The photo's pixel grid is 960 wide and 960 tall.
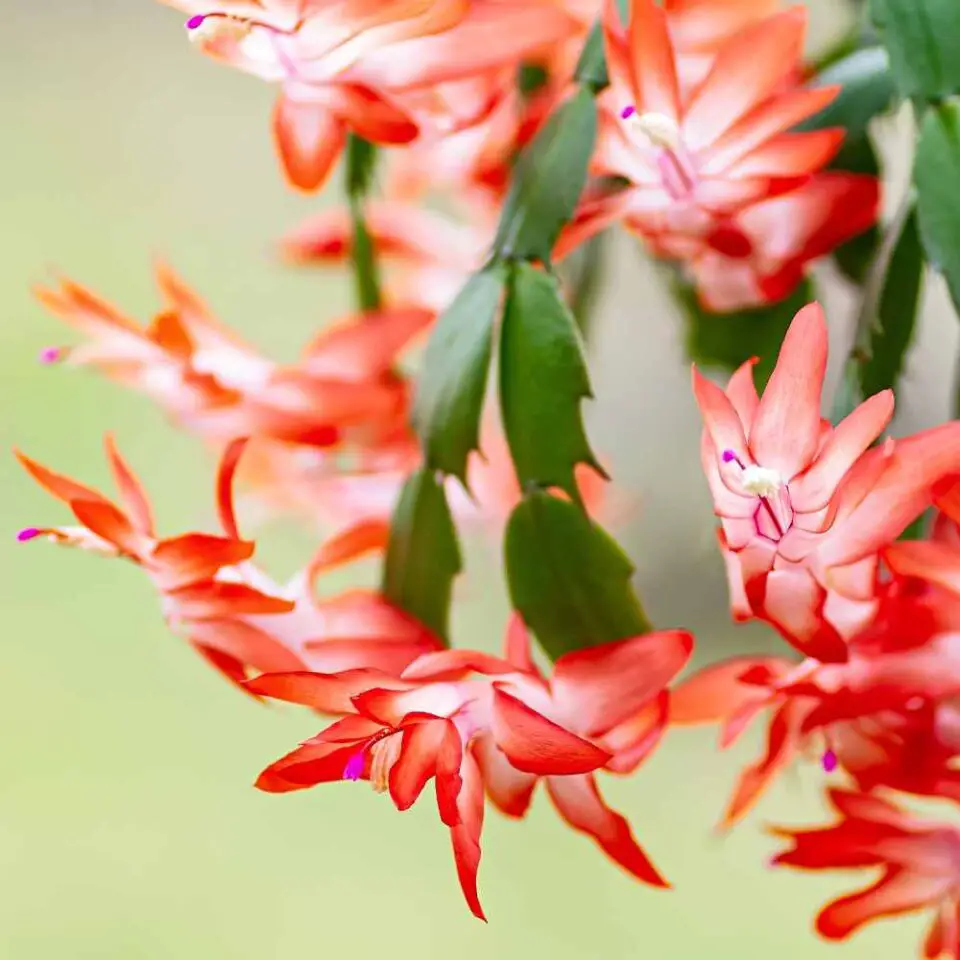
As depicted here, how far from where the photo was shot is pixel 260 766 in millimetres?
1688

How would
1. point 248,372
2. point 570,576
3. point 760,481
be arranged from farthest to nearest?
point 248,372 → point 570,576 → point 760,481

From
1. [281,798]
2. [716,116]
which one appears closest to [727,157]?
[716,116]

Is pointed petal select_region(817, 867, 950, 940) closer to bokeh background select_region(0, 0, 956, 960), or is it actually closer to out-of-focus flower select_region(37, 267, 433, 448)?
out-of-focus flower select_region(37, 267, 433, 448)

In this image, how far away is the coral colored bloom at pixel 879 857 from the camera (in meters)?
0.46

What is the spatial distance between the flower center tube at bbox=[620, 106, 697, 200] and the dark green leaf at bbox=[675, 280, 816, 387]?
0.12 meters

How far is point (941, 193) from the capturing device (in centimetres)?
44

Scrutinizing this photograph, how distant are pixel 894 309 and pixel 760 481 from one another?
15 cm

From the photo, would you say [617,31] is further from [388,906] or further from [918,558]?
[388,906]

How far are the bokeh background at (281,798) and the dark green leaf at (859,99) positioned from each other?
600mm

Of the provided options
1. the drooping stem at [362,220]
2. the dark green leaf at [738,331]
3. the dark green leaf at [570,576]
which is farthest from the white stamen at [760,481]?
the drooping stem at [362,220]

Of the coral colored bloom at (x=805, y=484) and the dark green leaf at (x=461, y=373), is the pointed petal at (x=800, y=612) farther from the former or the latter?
the dark green leaf at (x=461, y=373)

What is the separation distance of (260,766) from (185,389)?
119 cm

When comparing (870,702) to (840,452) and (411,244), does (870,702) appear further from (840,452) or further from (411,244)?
(411,244)

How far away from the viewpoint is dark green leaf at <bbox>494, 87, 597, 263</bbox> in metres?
0.49
